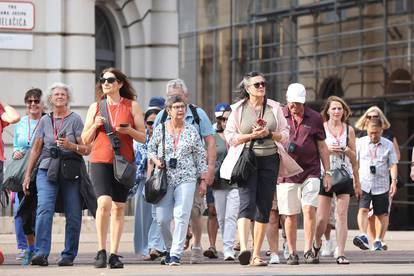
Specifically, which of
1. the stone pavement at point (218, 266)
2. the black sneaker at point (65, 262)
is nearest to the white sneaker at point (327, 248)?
the stone pavement at point (218, 266)

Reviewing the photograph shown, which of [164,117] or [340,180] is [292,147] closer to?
[340,180]

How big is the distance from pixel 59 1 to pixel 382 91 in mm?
13393

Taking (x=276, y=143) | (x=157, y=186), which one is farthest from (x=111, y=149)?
(x=276, y=143)

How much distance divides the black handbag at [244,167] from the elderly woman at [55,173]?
1.52 metres

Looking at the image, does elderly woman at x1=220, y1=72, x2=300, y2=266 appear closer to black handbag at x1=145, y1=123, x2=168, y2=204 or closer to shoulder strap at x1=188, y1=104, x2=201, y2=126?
black handbag at x1=145, y1=123, x2=168, y2=204

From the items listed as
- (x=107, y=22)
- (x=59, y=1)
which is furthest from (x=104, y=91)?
(x=107, y=22)

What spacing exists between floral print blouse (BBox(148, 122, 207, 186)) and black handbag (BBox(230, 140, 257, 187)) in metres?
0.50

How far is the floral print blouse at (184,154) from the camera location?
1548 centimetres

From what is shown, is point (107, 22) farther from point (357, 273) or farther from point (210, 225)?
point (357, 273)

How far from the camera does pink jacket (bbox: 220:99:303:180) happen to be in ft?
50.3

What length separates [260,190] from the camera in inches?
603

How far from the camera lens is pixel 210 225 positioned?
18547 mm

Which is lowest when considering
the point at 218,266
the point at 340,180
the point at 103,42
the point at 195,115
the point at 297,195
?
the point at 218,266

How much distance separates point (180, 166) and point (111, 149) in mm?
868
